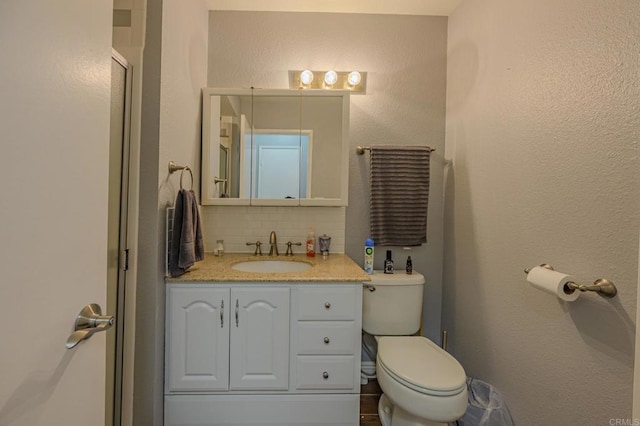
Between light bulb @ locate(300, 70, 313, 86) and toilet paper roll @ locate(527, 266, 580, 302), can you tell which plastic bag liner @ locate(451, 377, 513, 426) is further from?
light bulb @ locate(300, 70, 313, 86)

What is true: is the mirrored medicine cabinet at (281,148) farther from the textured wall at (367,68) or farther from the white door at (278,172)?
the textured wall at (367,68)

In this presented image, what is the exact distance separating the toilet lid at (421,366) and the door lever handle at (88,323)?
3.78 feet

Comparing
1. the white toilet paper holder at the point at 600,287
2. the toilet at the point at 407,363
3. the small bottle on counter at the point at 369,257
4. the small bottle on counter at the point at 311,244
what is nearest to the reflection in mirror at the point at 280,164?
the small bottle on counter at the point at 311,244

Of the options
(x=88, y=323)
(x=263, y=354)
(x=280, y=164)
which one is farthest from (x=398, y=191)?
(x=88, y=323)

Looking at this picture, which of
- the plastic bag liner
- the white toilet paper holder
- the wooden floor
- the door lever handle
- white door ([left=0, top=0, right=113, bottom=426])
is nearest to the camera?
white door ([left=0, top=0, right=113, bottom=426])

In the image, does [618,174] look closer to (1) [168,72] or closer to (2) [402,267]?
(2) [402,267]

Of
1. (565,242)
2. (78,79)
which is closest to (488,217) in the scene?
(565,242)

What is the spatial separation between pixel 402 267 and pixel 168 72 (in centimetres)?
179

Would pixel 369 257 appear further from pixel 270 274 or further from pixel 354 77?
pixel 354 77

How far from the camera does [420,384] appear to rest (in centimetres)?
122

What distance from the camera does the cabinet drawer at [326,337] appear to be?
4.73 ft

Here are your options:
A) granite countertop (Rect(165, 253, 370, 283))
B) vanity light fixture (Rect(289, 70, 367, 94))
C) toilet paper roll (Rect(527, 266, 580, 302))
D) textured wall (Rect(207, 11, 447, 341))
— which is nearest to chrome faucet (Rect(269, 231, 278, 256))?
granite countertop (Rect(165, 253, 370, 283))

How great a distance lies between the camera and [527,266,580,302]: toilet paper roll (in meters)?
0.98

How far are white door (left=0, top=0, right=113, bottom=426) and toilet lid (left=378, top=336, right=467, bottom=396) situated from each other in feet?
3.64
